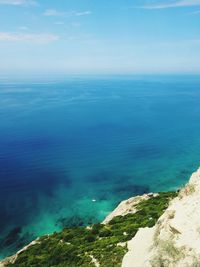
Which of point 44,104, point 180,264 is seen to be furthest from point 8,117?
point 180,264

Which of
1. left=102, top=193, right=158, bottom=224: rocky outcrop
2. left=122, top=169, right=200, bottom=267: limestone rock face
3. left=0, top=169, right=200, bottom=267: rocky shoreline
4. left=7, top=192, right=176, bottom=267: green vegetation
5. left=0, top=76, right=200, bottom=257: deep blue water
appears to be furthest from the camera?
left=0, top=76, right=200, bottom=257: deep blue water

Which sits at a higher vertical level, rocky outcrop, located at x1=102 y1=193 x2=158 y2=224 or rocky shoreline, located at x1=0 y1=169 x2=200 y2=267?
rocky shoreline, located at x1=0 y1=169 x2=200 y2=267

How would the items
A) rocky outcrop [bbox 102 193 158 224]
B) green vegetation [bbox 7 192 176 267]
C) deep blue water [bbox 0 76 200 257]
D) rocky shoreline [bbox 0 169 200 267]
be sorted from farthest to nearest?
1. deep blue water [bbox 0 76 200 257]
2. rocky outcrop [bbox 102 193 158 224]
3. green vegetation [bbox 7 192 176 267]
4. rocky shoreline [bbox 0 169 200 267]

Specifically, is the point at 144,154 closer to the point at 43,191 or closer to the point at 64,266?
the point at 43,191

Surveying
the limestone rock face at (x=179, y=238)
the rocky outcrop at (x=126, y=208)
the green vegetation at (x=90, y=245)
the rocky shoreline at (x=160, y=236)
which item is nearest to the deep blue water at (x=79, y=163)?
the rocky outcrop at (x=126, y=208)

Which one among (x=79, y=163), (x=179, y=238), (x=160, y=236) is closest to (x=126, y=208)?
(x=160, y=236)

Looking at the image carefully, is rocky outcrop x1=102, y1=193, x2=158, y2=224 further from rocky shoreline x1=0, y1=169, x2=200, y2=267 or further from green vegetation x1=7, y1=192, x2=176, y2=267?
rocky shoreline x1=0, y1=169, x2=200, y2=267

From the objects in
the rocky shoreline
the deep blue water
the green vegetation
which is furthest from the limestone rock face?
the deep blue water
